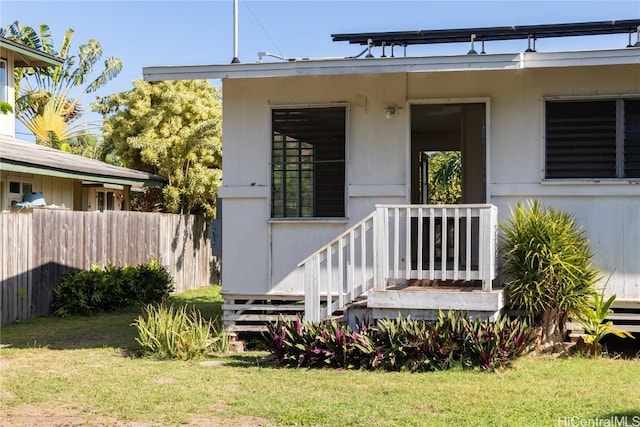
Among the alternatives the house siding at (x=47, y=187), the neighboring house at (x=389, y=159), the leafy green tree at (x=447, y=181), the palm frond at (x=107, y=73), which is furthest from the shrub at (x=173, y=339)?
the palm frond at (x=107, y=73)

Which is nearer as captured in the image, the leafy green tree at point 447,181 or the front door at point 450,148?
the front door at point 450,148

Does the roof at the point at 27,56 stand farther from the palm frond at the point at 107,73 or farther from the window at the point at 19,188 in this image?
the palm frond at the point at 107,73

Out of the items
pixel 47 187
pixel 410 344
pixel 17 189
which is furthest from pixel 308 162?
pixel 47 187

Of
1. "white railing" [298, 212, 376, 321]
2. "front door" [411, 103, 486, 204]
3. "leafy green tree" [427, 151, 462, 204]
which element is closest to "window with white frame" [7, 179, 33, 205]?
"front door" [411, 103, 486, 204]

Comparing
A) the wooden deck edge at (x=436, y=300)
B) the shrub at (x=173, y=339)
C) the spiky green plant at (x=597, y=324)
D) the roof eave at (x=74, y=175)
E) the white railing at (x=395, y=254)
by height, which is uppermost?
the roof eave at (x=74, y=175)

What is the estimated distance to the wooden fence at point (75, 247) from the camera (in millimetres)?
12469

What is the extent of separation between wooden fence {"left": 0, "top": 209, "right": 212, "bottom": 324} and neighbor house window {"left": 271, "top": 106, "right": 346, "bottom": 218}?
4985 millimetres

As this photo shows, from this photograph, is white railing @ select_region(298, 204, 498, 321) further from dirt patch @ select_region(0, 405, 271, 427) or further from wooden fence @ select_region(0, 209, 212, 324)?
wooden fence @ select_region(0, 209, 212, 324)

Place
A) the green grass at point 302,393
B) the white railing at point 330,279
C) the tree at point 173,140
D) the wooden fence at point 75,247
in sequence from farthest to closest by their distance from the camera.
→ the tree at point 173,140 → the wooden fence at point 75,247 → the white railing at point 330,279 → the green grass at point 302,393

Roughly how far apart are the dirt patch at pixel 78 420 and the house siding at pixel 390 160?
368cm

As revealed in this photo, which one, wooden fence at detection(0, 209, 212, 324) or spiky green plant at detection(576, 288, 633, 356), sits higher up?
wooden fence at detection(0, 209, 212, 324)

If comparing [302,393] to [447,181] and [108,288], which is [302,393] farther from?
[447,181]

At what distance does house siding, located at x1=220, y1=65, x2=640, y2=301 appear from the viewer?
925 centimetres

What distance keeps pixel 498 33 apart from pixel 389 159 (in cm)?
235
